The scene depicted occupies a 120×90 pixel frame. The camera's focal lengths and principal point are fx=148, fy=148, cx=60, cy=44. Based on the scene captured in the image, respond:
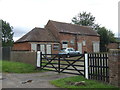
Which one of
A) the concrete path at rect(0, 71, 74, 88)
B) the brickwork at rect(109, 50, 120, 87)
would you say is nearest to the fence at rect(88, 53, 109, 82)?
the brickwork at rect(109, 50, 120, 87)

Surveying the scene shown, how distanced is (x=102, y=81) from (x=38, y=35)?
2161 cm

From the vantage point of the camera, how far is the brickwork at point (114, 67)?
6.84 meters

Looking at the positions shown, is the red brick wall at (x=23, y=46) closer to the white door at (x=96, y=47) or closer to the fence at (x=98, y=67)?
the fence at (x=98, y=67)

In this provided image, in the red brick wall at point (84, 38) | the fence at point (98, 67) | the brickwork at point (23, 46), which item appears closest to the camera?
the fence at point (98, 67)

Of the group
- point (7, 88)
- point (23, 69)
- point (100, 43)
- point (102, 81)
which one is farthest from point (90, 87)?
point (100, 43)

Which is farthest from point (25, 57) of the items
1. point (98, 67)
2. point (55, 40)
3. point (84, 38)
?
point (84, 38)

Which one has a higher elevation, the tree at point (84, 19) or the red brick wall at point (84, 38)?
the tree at point (84, 19)

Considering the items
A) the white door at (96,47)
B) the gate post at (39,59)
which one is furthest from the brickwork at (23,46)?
the white door at (96,47)

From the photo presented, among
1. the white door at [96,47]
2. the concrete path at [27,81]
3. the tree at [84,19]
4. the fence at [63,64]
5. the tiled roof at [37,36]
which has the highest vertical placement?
the tree at [84,19]

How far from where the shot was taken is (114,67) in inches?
275

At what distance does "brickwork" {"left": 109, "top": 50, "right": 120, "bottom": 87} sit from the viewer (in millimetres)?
6836

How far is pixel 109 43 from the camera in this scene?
141 ft

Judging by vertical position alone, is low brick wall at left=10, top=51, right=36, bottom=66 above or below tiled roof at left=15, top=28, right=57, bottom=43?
below

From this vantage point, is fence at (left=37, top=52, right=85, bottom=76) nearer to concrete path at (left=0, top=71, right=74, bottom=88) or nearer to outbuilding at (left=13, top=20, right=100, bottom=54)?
concrete path at (left=0, top=71, right=74, bottom=88)
